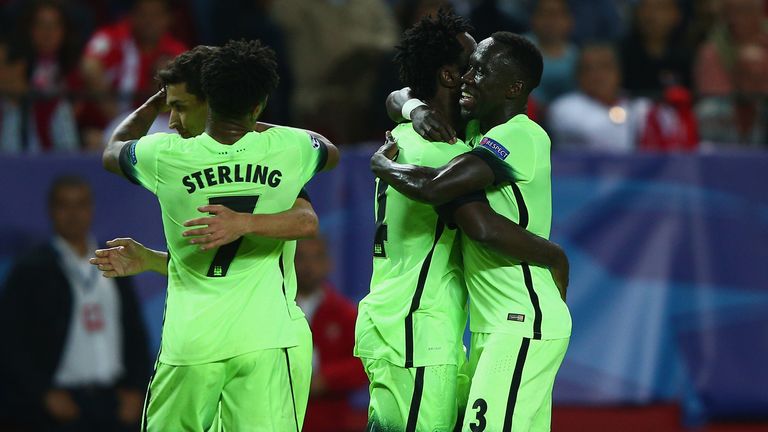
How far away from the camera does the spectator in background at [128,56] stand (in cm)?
957

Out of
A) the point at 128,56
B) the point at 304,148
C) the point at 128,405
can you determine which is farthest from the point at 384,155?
the point at 128,56

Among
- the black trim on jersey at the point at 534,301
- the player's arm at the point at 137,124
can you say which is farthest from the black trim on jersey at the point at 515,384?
the player's arm at the point at 137,124

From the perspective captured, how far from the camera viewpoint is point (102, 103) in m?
9.43

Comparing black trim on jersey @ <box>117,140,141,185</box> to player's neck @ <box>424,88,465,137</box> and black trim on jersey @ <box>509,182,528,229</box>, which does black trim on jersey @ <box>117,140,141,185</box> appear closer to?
player's neck @ <box>424,88,465,137</box>

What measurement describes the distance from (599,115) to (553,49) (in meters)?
0.91

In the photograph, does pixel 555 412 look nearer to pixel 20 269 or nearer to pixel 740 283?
pixel 740 283

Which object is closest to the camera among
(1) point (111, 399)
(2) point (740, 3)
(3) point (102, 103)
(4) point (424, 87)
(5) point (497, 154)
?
(5) point (497, 154)

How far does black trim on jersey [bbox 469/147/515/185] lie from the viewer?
17.4ft

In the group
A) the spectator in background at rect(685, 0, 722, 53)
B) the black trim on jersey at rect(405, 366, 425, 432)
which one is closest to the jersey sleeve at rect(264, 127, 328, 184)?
the black trim on jersey at rect(405, 366, 425, 432)

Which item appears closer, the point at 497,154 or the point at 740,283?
the point at 497,154

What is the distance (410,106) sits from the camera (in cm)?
559

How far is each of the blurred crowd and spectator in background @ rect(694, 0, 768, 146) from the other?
11 mm

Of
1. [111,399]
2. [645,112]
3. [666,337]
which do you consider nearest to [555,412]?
[666,337]

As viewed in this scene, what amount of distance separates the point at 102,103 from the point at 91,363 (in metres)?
1.90
